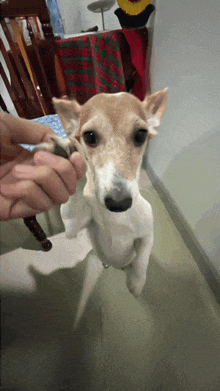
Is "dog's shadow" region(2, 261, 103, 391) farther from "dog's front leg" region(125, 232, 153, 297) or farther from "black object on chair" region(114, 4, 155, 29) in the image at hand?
"black object on chair" region(114, 4, 155, 29)

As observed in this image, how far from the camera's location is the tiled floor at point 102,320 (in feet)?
1.04

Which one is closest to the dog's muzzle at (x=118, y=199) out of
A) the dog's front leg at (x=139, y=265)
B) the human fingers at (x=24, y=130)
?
the human fingers at (x=24, y=130)

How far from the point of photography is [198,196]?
0.51m

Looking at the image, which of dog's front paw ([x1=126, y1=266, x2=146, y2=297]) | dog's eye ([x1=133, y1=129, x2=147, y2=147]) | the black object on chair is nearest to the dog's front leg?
dog's front paw ([x1=126, y1=266, x2=146, y2=297])

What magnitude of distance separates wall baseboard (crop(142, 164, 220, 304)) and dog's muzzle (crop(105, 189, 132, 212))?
0.19m

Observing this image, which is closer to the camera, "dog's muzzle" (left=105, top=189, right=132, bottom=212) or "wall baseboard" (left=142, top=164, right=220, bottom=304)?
"dog's muzzle" (left=105, top=189, right=132, bottom=212)

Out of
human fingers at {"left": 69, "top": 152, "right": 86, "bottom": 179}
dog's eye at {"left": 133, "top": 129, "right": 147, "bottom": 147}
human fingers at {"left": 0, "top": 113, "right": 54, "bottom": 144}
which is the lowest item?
dog's eye at {"left": 133, "top": 129, "right": 147, "bottom": 147}

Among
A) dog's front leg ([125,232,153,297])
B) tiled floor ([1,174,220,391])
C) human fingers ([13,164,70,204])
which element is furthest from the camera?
dog's front leg ([125,232,153,297])

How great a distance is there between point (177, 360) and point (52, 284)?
368 millimetres

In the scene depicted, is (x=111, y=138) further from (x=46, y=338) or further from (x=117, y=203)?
(x=46, y=338)

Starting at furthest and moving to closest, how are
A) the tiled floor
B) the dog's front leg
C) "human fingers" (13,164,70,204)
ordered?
the dog's front leg < the tiled floor < "human fingers" (13,164,70,204)

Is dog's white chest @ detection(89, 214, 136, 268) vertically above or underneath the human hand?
underneath

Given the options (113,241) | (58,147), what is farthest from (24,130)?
(113,241)

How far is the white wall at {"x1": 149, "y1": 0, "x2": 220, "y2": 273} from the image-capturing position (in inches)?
10.2
